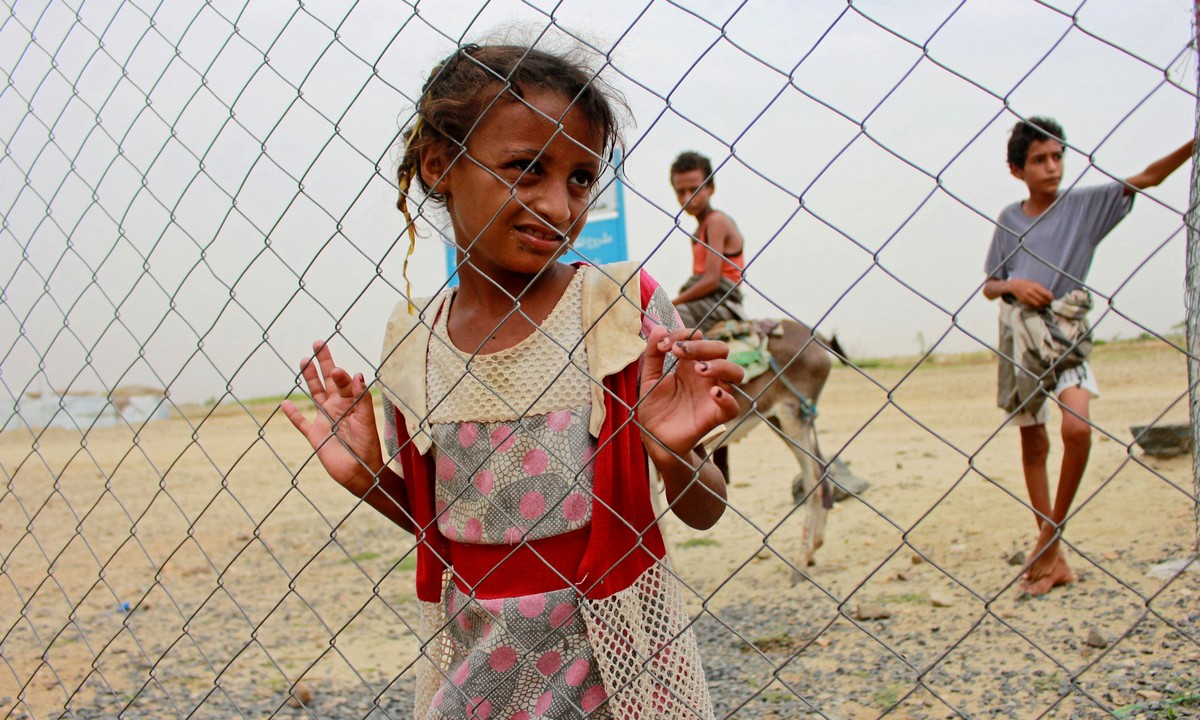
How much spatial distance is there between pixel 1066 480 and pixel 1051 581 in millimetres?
519

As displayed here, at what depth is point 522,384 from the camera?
1914mm

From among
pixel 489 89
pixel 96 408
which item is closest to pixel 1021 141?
pixel 489 89

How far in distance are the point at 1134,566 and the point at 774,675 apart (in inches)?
145

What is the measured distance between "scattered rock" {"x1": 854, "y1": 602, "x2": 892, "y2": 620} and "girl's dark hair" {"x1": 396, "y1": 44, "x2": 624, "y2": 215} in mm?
3144

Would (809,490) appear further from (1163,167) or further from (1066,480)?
(1163,167)

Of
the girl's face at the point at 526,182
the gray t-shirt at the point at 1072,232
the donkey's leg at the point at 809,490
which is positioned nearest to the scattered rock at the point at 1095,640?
the gray t-shirt at the point at 1072,232

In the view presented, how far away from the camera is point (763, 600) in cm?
514

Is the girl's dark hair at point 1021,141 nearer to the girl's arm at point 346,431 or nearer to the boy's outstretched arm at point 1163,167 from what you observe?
the boy's outstretched arm at point 1163,167

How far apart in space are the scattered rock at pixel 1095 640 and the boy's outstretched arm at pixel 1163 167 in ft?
5.18

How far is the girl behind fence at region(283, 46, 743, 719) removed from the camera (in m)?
1.78

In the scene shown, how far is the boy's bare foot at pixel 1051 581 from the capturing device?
13.8ft

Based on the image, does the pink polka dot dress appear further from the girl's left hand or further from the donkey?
the donkey

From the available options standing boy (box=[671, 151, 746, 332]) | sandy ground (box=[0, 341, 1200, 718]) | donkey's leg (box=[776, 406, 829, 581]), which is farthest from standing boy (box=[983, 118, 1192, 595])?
standing boy (box=[671, 151, 746, 332])

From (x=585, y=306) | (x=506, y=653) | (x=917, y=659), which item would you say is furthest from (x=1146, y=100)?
(x=917, y=659)
